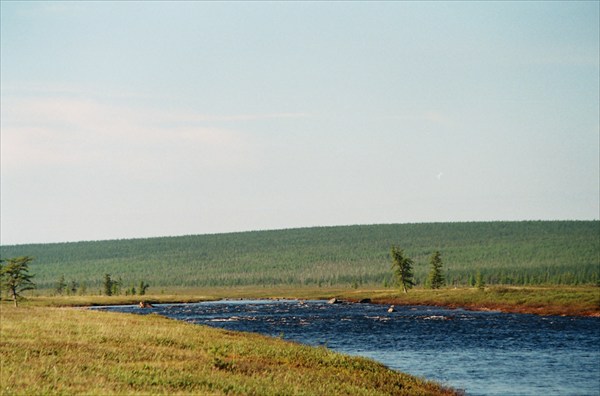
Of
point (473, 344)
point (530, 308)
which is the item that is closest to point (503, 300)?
point (530, 308)

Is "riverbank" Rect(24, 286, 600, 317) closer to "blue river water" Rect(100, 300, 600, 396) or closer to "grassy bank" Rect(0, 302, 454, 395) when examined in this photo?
"blue river water" Rect(100, 300, 600, 396)

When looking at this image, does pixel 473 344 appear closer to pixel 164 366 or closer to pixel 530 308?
pixel 164 366

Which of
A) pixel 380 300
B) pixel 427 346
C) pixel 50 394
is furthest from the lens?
pixel 380 300

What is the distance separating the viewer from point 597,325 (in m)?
89.9

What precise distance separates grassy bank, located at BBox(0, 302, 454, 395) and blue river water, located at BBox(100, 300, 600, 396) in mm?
9855

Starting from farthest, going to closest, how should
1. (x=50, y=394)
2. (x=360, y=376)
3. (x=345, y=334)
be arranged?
1. (x=345, y=334)
2. (x=360, y=376)
3. (x=50, y=394)

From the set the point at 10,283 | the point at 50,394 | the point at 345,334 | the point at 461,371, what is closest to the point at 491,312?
the point at 345,334

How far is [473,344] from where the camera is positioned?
7000 cm

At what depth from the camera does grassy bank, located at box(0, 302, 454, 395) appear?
27484mm

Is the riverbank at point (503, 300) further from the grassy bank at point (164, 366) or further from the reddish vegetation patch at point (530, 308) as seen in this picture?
the grassy bank at point (164, 366)

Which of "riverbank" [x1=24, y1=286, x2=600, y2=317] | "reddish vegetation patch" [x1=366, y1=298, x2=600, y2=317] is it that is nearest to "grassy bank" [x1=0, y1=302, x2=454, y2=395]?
"reddish vegetation patch" [x1=366, y1=298, x2=600, y2=317]

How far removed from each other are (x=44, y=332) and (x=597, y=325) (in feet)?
220

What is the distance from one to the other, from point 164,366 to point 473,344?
4351cm

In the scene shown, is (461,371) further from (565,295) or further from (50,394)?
(565,295)
